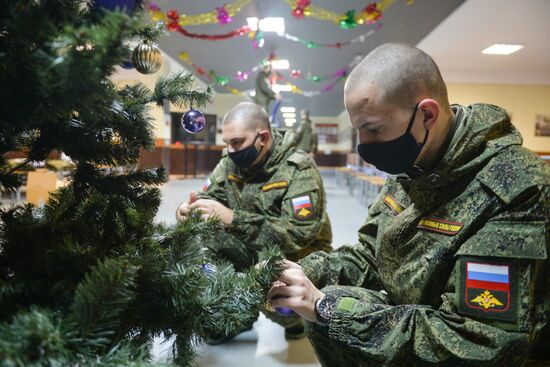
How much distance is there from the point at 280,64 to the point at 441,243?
7.64 meters

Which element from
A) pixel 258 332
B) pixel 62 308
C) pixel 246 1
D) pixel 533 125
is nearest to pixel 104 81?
pixel 62 308

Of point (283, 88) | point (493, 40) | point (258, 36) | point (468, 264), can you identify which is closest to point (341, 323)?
point (468, 264)

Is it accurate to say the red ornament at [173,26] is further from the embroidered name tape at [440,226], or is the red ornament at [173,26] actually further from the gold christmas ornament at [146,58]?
the embroidered name tape at [440,226]

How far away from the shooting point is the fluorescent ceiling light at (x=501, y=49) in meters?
6.18

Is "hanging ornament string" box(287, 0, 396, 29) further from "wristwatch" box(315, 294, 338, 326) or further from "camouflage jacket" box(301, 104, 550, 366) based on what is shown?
"wristwatch" box(315, 294, 338, 326)

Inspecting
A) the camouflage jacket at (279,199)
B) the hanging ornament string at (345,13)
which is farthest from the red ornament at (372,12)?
the camouflage jacket at (279,199)

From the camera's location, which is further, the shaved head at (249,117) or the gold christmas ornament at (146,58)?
the shaved head at (249,117)

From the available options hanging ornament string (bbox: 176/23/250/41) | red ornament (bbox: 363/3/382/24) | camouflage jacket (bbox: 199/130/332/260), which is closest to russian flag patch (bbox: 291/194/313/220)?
camouflage jacket (bbox: 199/130/332/260)

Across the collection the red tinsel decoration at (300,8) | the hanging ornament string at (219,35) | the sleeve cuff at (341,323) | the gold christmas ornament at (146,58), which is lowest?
the sleeve cuff at (341,323)

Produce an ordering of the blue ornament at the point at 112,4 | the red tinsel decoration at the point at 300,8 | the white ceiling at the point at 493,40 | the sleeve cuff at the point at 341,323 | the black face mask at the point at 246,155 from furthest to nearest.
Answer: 1. the white ceiling at the point at 493,40
2. the red tinsel decoration at the point at 300,8
3. the black face mask at the point at 246,155
4. the sleeve cuff at the point at 341,323
5. the blue ornament at the point at 112,4

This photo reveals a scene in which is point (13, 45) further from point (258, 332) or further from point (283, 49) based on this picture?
point (283, 49)

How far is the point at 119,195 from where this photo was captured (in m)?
0.78

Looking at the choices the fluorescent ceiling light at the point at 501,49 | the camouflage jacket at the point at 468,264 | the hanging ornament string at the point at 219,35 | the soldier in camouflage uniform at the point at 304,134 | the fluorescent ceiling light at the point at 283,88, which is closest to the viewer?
the camouflage jacket at the point at 468,264

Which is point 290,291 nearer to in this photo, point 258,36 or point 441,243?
point 441,243
